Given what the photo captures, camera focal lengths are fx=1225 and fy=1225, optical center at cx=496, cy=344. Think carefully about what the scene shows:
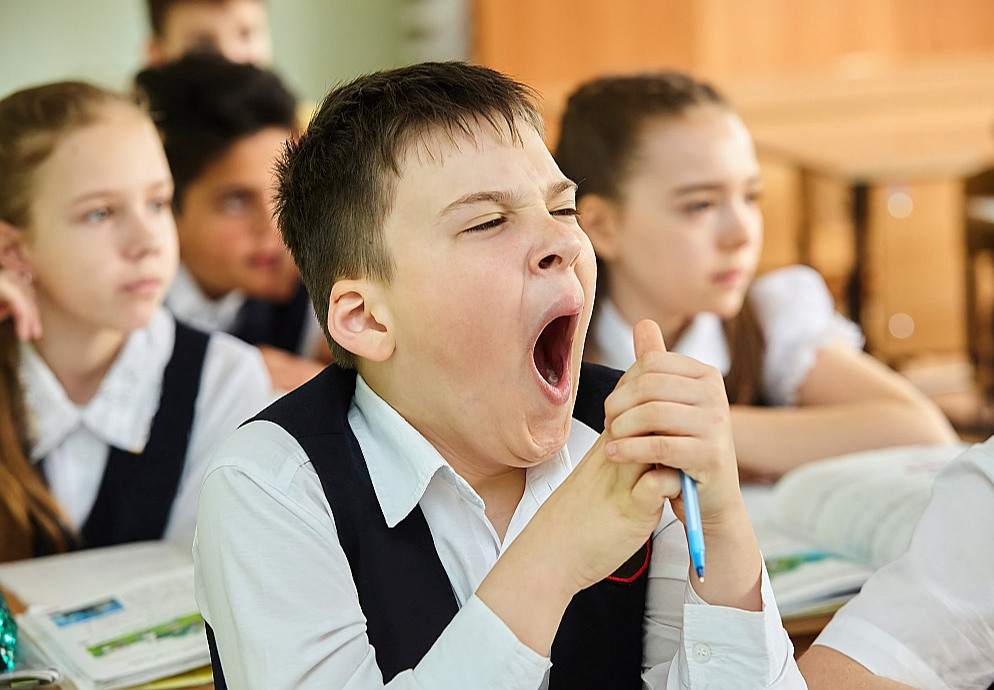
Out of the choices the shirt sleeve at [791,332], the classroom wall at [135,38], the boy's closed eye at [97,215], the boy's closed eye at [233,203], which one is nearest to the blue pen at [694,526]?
the boy's closed eye at [97,215]

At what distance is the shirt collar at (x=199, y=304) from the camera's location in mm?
2234

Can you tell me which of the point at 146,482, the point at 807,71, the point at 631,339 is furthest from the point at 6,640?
the point at 807,71

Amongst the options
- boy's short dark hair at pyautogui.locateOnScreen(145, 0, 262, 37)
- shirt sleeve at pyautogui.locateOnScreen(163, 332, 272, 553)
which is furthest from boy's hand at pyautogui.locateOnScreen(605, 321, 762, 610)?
boy's short dark hair at pyautogui.locateOnScreen(145, 0, 262, 37)

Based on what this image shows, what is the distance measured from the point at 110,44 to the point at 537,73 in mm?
1485

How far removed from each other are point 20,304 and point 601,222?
0.83 m

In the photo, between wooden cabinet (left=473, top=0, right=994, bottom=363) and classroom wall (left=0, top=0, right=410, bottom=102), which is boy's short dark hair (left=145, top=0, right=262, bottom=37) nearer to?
classroom wall (left=0, top=0, right=410, bottom=102)

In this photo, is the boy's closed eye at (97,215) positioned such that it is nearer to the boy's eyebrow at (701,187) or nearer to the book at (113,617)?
the book at (113,617)

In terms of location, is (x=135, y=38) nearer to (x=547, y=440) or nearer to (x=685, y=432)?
(x=547, y=440)

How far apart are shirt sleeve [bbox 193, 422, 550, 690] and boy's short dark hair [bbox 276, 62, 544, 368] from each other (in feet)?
0.51

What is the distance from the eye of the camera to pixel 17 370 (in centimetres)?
147

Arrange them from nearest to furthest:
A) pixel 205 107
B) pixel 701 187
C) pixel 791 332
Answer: pixel 701 187
pixel 791 332
pixel 205 107

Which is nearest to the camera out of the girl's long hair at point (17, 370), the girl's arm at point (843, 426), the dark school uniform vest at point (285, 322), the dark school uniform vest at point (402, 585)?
the dark school uniform vest at point (402, 585)

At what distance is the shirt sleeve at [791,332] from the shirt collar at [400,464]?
1124mm

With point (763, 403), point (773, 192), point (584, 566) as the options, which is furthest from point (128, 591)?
point (773, 192)
